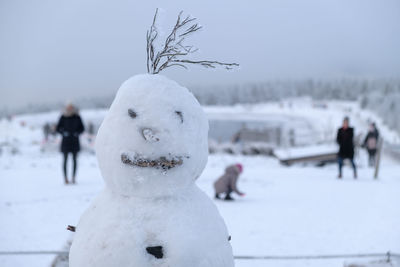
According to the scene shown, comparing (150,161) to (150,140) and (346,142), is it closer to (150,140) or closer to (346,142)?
(150,140)

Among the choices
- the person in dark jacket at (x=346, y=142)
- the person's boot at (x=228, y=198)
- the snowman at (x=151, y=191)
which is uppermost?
the snowman at (x=151, y=191)

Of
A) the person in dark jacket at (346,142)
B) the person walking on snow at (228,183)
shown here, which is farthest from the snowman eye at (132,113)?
the person in dark jacket at (346,142)

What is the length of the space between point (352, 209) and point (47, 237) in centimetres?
417

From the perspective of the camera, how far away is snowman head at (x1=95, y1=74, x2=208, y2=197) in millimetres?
1631

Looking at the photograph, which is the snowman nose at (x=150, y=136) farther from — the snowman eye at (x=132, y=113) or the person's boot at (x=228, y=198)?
the person's boot at (x=228, y=198)

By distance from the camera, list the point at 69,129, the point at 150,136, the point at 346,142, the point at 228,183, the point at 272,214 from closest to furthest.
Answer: the point at 150,136, the point at 272,214, the point at 228,183, the point at 69,129, the point at 346,142

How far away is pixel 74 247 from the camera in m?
1.74

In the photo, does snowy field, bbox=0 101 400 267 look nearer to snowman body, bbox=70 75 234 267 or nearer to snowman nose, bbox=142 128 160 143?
snowman body, bbox=70 75 234 267

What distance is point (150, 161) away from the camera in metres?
1.63

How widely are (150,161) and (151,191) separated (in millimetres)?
153

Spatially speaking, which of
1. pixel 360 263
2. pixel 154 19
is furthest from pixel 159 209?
pixel 360 263

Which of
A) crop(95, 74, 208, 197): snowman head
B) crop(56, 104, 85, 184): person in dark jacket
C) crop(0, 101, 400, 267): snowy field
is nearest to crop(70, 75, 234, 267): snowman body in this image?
crop(95, 74, 208, 197): snowman head

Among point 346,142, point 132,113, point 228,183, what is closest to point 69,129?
point 228,183

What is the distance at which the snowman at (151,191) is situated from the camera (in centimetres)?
156
